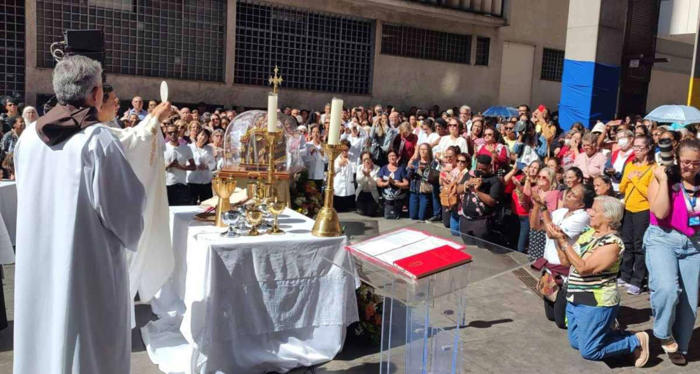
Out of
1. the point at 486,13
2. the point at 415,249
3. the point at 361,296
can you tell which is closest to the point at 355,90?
the point at 486,13

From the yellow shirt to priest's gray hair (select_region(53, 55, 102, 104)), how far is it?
219 inches

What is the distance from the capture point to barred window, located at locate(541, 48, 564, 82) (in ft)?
77.7

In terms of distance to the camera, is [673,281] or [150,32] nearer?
[673,281]

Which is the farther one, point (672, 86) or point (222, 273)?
point (672, 86)

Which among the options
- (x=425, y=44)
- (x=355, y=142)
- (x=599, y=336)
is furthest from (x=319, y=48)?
(x=599, y=336)

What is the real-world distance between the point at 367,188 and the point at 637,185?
15.9 ft

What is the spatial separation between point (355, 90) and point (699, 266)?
48.7ft

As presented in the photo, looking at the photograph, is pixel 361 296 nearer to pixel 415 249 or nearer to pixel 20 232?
pixel 415 249

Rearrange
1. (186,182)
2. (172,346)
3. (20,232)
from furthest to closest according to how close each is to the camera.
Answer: (186,182)
(172,346)
(20,232)

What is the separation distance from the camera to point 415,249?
3.26 m

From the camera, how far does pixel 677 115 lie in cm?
1098

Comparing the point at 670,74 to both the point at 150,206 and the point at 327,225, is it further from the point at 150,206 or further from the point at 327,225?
the point at 150,206

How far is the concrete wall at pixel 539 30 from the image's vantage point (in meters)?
22.4

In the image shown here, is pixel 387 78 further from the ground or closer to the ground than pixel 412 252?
further from the ground
